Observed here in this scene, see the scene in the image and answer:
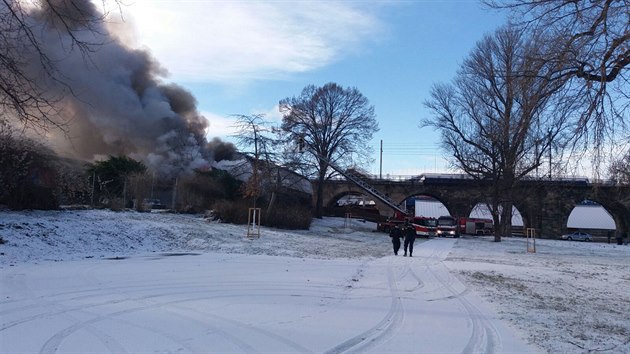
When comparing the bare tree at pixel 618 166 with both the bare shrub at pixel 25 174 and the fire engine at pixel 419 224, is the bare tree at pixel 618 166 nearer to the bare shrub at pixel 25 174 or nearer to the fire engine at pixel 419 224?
the bare shrub at pixel 25 174

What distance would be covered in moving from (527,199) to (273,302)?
167 feet

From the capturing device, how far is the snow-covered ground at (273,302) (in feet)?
23.3

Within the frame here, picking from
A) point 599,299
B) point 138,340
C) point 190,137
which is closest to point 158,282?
point 138,340

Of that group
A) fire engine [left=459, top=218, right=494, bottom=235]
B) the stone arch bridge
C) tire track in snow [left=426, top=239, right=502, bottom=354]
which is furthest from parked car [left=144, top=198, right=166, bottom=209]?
fire engine [left=459, top=218, right=494, bottom=235]

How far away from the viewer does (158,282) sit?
476 inches

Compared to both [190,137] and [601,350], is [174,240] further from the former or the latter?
[190,137]

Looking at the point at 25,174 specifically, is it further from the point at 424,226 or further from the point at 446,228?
the point at 446,228

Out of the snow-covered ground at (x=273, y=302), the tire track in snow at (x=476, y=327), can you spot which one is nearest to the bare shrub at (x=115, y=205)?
the snow-covered ground at (x=273, y=302)

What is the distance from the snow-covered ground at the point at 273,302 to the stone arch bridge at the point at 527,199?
39.0 m

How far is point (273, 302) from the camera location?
10.2 metres

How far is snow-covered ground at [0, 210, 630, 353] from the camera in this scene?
7.09 m

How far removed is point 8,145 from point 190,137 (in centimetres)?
2548

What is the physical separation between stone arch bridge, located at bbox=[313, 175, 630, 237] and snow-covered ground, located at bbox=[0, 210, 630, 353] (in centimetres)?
3899

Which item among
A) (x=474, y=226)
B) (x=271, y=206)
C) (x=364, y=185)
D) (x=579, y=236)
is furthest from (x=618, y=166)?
(x=579, y=236)
